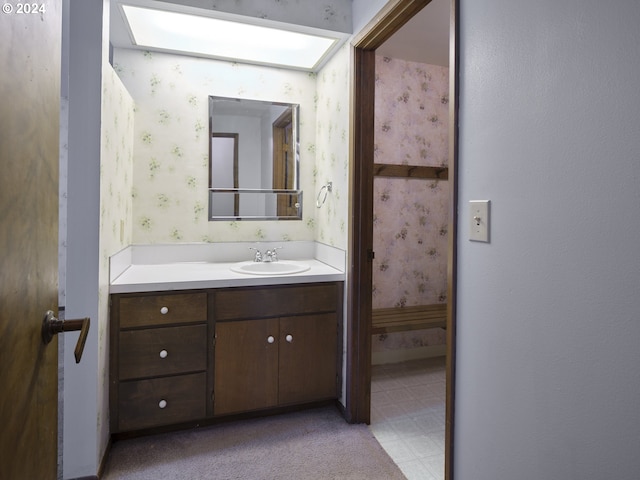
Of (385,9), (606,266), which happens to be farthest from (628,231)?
(385,9)

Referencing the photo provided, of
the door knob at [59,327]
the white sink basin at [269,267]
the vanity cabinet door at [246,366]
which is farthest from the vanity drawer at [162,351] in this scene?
the door knob at [59,327]

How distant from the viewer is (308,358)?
2252mm

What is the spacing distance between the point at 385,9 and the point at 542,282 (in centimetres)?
141

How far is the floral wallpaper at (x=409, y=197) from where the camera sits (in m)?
2.98

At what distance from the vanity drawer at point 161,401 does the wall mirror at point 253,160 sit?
106cm

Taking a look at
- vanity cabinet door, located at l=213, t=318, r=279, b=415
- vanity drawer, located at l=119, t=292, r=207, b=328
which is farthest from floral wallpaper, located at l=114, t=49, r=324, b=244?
vanity cabinet door, located at l=213, t=318, r=279, b=415

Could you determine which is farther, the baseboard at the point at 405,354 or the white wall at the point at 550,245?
the baseboard at the point at 405,354

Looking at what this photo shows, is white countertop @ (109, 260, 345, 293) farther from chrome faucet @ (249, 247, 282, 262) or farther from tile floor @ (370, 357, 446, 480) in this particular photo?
tile floor @ (370, 357, 446, 480)

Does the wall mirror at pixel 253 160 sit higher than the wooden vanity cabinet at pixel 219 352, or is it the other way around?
the wall mirror at pixel 253 160

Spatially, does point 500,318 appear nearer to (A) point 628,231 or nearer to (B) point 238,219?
(A) point 628,231

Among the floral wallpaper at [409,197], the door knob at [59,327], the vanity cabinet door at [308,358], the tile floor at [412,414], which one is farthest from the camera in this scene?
the floral wallpaper at [409,197]

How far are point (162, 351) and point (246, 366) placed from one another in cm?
43

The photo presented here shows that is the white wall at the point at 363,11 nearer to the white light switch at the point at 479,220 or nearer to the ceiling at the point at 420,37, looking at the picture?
the ceiling at the point at 420,37

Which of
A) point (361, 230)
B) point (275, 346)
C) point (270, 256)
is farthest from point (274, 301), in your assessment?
point (361, 230)
